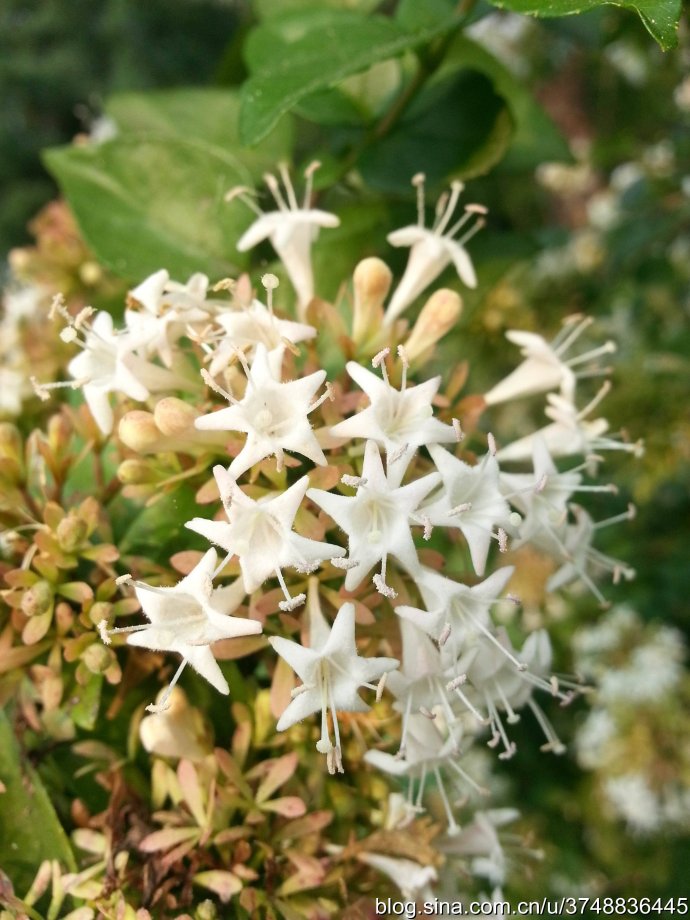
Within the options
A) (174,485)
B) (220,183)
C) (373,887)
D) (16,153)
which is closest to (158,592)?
(174,485)

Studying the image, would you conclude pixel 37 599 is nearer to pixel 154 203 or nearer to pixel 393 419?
pixel 393 419

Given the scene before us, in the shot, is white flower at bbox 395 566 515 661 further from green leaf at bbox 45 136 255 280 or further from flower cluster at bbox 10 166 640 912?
green leaf at bbox 45 136 255 280

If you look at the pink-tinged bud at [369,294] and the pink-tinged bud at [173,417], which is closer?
the pink-tinged bud at [173,417]

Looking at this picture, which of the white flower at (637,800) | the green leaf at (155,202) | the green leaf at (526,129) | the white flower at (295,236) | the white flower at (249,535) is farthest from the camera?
the white flower at (637,800)

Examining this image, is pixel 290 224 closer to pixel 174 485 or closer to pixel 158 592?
pixel 174 485

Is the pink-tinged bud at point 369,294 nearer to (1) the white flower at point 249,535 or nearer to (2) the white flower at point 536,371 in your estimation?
(2) the white flower at point 536,371

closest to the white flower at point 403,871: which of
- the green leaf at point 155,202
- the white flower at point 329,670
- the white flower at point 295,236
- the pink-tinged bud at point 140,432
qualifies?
the white flower at point 329,670
